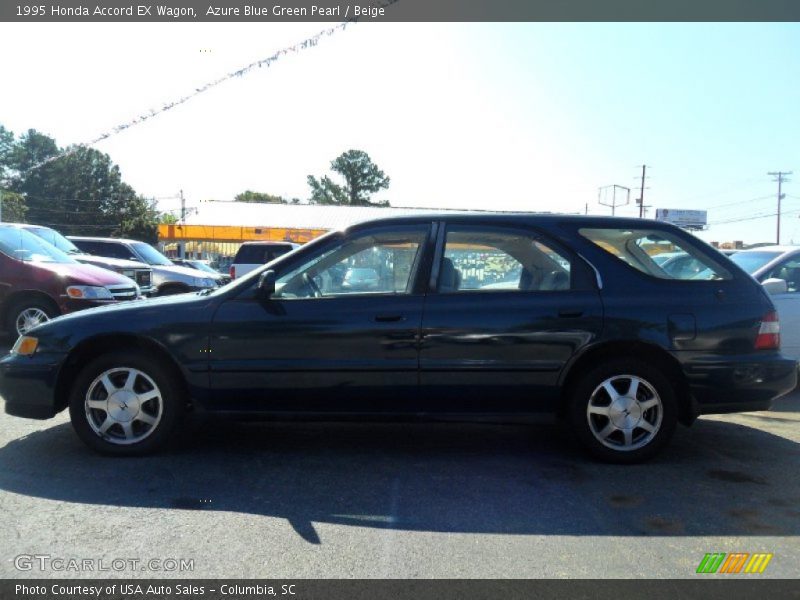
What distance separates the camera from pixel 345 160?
300 ft

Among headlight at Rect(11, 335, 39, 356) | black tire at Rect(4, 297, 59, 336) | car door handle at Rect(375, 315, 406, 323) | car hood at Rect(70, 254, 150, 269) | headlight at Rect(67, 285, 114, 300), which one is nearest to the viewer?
car door handle at Rect(375, 315, 406, 323)

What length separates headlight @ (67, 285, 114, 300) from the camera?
9.02 metres

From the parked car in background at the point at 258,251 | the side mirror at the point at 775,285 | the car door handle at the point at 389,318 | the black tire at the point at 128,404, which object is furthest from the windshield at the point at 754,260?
the parked car in background at the point at 258,251

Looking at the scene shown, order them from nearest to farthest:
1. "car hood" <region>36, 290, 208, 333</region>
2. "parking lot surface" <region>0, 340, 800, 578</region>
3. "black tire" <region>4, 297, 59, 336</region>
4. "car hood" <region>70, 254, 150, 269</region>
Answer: "parking lot surface" <region>0, 340, 800, 578</region> < "car hood" <region>36, 290, 208, 333</region> < "black tire" <region>4, 297, 59, 336</region> < "car hood" <region>70, 254, 150, 269</region>

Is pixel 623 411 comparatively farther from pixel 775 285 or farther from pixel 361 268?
pixel 775 285

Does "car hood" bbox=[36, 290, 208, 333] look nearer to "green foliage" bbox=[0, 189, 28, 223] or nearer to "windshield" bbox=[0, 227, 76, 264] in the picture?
"windshield" bbox=[0, 227, 76, 264]

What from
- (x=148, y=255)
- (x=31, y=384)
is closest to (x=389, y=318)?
(x=31, y=384)

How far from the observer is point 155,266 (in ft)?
49.6

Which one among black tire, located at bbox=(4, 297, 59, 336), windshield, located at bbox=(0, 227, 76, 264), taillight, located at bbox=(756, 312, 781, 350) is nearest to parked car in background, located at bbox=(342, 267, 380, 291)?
taillight, located at bbox=(756, 312, 781, 350)

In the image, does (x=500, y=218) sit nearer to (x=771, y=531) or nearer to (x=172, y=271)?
(x=771, y=531)

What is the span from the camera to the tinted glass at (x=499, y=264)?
Answer: 455 cm

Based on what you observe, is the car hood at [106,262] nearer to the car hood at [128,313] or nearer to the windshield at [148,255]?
the windshield at [148,255]

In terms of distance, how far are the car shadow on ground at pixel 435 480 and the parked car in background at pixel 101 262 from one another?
7643 mm

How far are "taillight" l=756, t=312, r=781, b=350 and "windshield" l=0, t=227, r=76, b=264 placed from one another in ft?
29.6
